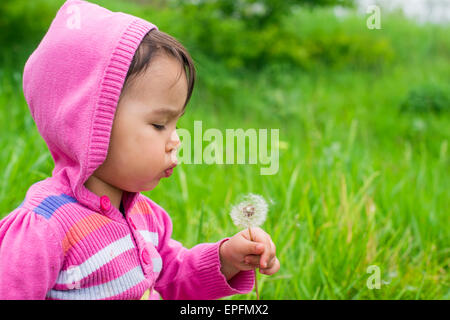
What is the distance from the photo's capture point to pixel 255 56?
5336mm

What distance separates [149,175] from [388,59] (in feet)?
17.2

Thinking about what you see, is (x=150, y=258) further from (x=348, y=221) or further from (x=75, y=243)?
(x=348, y=221)

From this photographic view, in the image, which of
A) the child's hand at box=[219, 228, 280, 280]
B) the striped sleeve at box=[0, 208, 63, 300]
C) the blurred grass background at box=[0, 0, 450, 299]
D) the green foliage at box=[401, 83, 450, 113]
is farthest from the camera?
the green foliage at box=[401, 83, 450, 113]

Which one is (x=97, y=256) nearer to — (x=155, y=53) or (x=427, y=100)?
(x=155, y=53)

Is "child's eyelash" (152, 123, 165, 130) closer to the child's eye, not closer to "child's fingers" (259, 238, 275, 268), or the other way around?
the child's eye

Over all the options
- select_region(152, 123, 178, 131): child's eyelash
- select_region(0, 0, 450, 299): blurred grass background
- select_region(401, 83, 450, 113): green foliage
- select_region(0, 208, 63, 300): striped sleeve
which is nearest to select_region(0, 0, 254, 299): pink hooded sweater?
select_region(0, 208, 63, 300): striped sleeve

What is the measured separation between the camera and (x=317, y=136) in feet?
10.6

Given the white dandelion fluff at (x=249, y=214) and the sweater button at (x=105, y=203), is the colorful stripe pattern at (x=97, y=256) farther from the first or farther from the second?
the white dandelion fluff at (x=249, y=214)

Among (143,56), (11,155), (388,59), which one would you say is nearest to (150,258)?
(143,56)

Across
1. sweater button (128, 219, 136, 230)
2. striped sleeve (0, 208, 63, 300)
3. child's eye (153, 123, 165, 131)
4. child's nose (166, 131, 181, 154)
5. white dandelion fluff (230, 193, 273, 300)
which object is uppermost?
child's eye (153, 123, 165, 131)

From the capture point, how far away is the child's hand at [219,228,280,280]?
1375mm

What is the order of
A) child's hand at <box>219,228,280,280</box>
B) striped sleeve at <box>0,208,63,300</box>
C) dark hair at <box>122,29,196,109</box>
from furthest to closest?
child's hand at <box>219,228,280,280</box>
dark hair at <box>122,29,196,109</box>
striped sleeve at <box>0,208,63,300</box>

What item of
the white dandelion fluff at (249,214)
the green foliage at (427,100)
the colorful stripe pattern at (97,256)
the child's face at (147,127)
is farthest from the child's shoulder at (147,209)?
the green foliage at (427,100)

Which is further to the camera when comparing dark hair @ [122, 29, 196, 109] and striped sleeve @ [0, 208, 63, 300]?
dark hair @ [122, 29, 196, 109]
